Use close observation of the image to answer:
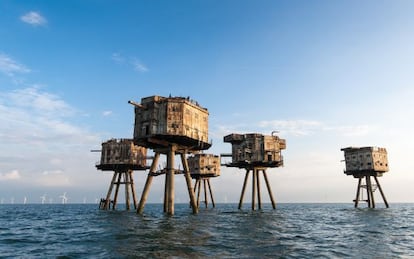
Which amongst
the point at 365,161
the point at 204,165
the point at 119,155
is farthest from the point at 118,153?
the point at 365,161

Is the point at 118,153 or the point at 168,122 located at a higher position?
the point at 168,122

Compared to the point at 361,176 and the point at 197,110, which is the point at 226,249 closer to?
the point at 197,110

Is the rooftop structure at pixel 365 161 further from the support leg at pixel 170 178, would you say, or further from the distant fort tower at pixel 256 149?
the support leg at pixel 170 178

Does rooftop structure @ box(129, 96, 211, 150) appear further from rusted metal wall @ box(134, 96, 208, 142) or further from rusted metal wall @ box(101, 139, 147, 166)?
rusted metal wall @ box(101, 139, 147, 166)

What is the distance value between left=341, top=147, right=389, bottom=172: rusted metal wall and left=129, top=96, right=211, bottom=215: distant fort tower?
31.3 meters

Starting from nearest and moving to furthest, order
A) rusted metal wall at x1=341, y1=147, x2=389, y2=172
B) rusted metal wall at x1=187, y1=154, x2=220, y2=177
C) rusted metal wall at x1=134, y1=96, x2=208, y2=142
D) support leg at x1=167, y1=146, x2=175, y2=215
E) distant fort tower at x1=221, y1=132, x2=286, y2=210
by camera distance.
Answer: rusted metal wall at x1=134, y1=96, x2=208, y2=142, support leg at x1=167, y1=146, x2=175, y2=215, distant fort tower at x1=221, y1=132, x2=286, y2=210, rusted metal wall at x1=341, y1=147, x2=389, y2=172, rusted metal wall at x1=187, y1=154, x2=220, y2=177

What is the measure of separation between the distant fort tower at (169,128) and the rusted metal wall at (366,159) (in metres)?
31.3

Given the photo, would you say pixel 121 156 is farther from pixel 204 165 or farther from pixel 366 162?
pixel 366 162

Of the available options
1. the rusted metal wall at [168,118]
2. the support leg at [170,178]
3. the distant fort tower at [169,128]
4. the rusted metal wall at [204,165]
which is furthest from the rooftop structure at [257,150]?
the support leg at [170,178]

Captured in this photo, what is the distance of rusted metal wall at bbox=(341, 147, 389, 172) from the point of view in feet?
169

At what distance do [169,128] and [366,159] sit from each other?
121ft

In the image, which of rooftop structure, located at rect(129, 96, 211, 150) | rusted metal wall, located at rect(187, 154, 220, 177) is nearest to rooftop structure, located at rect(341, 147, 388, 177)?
rusted metal wall, located at rect(187, 154, 220, 177)

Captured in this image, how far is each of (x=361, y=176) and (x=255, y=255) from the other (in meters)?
49.8

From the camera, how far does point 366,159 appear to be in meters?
52.0
